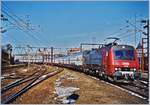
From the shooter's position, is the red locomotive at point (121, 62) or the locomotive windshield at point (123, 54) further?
the locomotive windshield at point (123, 54)

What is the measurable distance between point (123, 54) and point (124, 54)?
7cm

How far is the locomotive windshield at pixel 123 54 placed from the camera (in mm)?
18422

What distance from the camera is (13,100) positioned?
11070mm

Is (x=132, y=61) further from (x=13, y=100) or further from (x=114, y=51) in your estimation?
(x=13, y=100)

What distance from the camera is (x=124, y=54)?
1858 centimetres

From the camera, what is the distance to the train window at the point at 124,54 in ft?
60.4

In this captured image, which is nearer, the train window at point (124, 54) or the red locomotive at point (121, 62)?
the red locomotive at point (121, 62)

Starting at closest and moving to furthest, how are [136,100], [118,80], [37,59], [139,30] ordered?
[136,100]
[118,80]
[139,30]
[37,59]

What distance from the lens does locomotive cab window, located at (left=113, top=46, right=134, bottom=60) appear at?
1842cm

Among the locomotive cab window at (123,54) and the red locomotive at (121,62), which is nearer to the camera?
the red locomotive at (121,62)

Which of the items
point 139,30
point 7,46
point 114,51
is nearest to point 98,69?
point 114,51

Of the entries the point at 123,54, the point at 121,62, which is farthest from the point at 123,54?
the point at 121,62

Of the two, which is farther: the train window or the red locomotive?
the train window

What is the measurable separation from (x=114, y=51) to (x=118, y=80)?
6.53 feet
